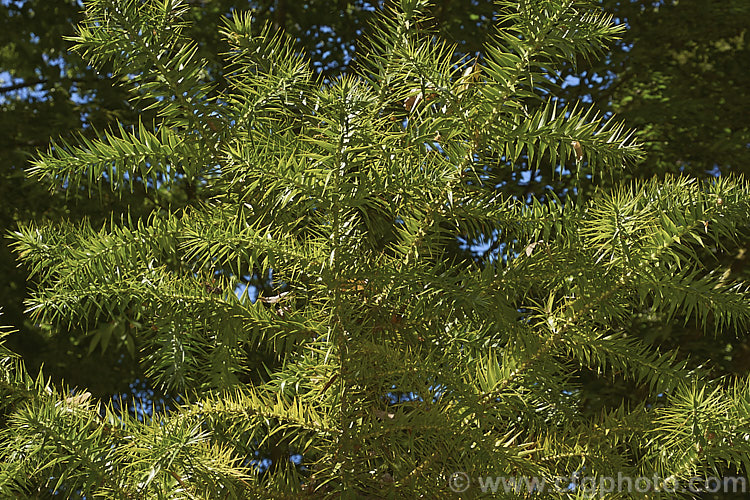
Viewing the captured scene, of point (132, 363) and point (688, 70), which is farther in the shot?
point (688, 70)

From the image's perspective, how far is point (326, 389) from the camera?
68 cm

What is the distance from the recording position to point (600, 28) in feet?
2.28

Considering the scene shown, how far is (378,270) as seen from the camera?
0.67m

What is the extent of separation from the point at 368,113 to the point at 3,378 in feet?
1.37

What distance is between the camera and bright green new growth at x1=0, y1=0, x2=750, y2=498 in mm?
633

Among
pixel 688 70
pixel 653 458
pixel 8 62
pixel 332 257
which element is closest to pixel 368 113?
pixel 332 257

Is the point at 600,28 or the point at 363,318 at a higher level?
the point at 600,28

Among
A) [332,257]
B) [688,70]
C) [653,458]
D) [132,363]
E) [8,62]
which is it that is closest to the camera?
[332,257]

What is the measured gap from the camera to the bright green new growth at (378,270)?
2.08 ft

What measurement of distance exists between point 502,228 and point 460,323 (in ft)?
0.38

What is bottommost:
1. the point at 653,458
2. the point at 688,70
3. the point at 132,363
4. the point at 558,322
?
the point at 653,458

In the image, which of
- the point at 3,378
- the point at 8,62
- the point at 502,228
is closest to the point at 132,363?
the point at 8,62

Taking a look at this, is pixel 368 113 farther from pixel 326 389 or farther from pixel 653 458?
pixel 653 458

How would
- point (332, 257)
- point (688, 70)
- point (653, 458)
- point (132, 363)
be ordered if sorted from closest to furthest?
1. point (332, 257)
2. point (653, 458)
3. point (132, 363)
4. point (688, 70)
